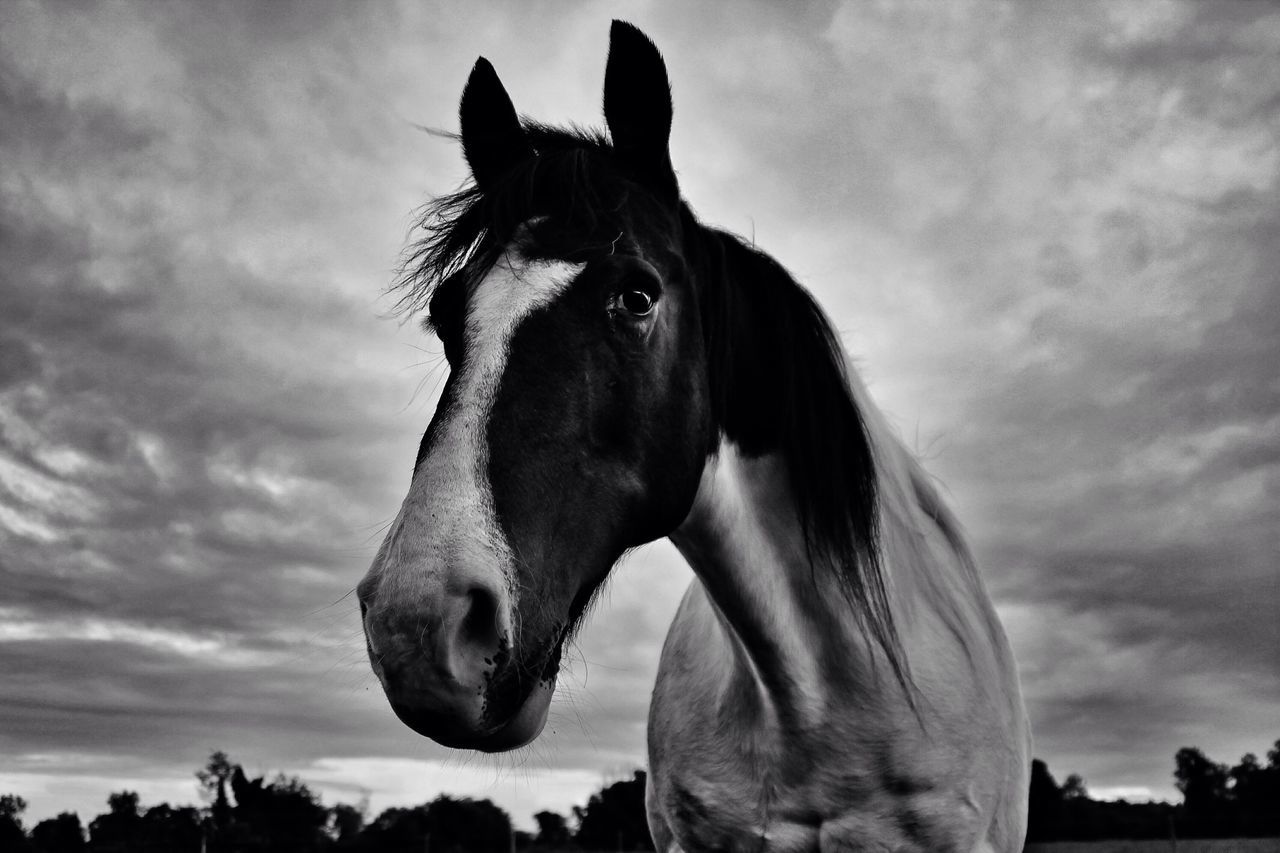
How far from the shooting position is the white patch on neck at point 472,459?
1696 mm

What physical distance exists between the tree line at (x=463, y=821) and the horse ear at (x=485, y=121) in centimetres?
1254

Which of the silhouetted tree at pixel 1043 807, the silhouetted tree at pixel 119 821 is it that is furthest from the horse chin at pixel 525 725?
the silhouetted tree at pixel 119 821

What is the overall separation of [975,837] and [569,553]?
6.17 ft

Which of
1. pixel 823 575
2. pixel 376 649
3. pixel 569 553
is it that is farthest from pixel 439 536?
pixel 823 575

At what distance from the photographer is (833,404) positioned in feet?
9.95

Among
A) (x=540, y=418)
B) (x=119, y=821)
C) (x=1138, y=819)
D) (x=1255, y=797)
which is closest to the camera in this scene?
(x=540, y=418)

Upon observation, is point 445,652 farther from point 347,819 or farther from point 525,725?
point 347,819

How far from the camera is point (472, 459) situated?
190cm

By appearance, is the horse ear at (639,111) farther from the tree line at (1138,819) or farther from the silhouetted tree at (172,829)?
the silhouetted tree at (172,829)

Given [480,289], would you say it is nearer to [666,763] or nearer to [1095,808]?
[666,763]

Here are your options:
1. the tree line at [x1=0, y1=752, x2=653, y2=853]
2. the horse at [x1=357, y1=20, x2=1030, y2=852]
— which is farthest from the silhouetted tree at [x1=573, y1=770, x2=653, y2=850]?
the horse at [x1=357, y1=20, x2=1030, y2=852]

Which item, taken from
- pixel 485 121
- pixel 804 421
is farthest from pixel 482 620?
pixel 485 121

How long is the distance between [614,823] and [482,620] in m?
33.4

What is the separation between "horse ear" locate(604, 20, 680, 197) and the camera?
8.98 feet
